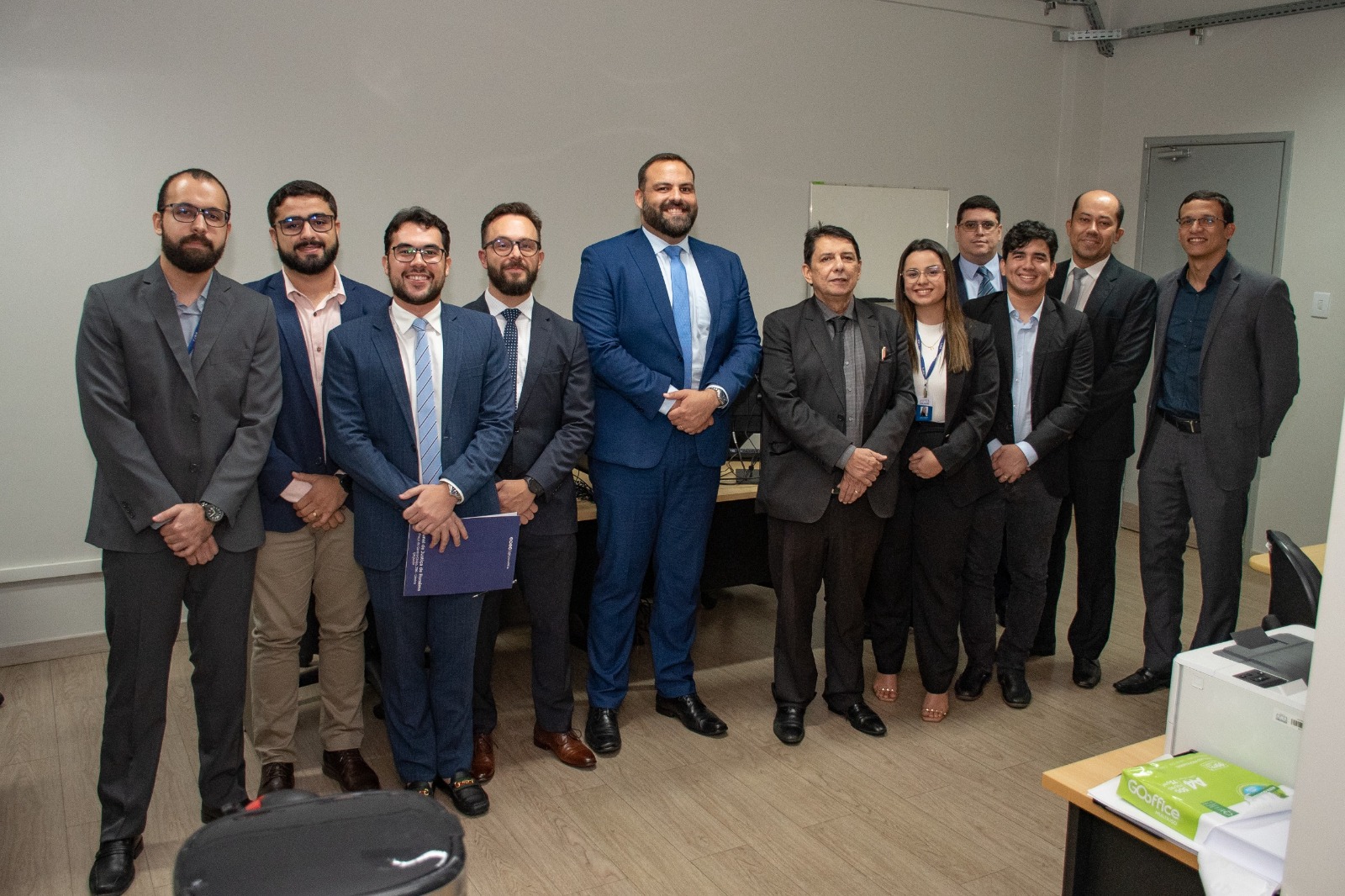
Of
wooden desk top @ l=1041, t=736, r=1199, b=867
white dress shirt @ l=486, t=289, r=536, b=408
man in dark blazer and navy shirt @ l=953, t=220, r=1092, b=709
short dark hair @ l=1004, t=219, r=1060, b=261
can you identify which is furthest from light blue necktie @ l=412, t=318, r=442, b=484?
short dark hair @ l=1004, t=219, r=1060, b=261

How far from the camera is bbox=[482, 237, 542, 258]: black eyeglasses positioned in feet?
10.4

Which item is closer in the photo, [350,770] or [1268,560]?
[1268,560]

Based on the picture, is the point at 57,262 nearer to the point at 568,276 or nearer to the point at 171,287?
the point at 171,287

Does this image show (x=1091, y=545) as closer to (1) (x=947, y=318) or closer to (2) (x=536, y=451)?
(1) (x=947, y=318)

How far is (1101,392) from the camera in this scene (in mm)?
3895

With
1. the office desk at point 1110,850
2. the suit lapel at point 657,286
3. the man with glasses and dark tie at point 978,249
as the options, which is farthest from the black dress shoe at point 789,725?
the man with glasses and dark tie at point 978,249

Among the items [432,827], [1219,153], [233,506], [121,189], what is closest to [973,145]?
[1219,153]

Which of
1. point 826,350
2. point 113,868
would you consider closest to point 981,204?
point 826,350

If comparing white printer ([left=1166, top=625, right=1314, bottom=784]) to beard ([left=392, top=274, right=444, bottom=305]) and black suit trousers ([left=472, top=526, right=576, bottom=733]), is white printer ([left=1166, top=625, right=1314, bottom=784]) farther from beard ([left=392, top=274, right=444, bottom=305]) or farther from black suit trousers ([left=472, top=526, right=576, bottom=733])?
beard ([left=392, top=274, right=444, bottom=305])

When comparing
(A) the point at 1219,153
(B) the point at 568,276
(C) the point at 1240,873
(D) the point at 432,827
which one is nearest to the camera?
(D) the point at 432,827

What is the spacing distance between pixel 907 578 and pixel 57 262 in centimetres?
348

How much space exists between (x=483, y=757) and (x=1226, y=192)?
5159mm

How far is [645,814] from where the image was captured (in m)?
3.11

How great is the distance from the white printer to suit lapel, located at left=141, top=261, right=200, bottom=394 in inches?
92.0
